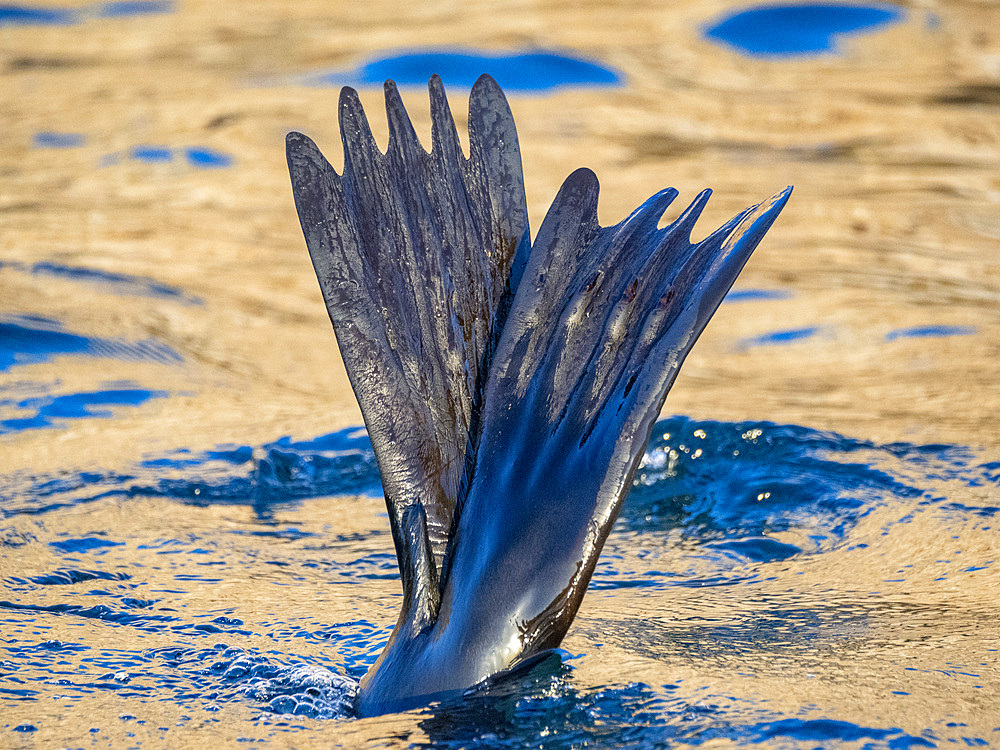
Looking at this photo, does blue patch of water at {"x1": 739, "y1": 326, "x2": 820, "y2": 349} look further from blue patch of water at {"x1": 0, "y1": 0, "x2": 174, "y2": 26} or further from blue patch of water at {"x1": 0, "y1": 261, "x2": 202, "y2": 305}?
blue patch of water at {"x1": 0, "y1": 0, "x2": 174, "y2": 26}

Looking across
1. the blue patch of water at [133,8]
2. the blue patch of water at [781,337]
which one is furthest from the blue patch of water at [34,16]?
the blue patch of water at [781,337]

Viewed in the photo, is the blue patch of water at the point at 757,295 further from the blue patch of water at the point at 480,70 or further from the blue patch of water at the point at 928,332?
the blue patch of water at the point at 480,70

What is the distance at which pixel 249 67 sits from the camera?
823cm

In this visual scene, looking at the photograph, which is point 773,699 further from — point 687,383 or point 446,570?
point 687,383

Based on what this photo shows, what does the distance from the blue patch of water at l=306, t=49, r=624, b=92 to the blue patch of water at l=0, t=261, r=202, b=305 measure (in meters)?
2.80

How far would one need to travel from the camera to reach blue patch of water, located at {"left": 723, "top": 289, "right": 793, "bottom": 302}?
482 centimetres

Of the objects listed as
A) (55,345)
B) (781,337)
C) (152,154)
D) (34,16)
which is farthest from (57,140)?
(781,337)

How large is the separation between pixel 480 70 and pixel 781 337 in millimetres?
3736

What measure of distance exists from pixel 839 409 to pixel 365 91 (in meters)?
4.54

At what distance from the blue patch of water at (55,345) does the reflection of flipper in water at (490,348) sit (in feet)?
8.10

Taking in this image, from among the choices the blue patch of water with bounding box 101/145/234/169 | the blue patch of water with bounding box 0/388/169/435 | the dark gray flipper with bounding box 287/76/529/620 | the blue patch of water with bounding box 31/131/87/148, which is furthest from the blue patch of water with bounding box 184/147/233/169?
the dark gray flipper with bounding box 287/76/529/620

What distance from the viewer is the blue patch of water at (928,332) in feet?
14.1

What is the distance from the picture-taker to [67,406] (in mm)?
3631

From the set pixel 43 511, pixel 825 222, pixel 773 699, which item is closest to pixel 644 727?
pixel 773 699
